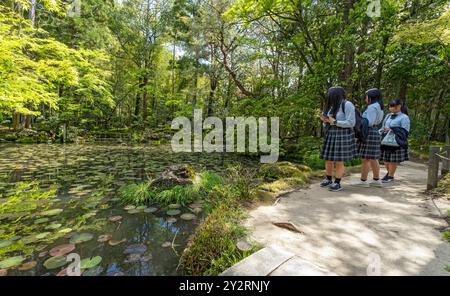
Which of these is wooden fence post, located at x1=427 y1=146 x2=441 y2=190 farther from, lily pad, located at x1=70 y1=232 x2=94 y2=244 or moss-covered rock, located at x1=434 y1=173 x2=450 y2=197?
lily pad, located at x1=70 y1=232 x2=94 y2=244

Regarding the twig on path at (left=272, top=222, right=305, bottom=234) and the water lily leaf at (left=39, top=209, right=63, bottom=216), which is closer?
the twig on path at (left=272, top=222, right=305, bottom=234)

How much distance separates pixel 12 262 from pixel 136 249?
1198mm

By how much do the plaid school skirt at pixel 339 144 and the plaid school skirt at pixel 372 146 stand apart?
0.36 meters

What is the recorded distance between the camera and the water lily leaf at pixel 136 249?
2819 millimetres

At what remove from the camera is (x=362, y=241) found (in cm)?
246

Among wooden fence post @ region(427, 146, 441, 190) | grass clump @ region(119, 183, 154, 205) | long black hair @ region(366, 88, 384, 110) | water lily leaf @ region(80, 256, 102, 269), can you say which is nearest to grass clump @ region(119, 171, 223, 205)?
grass clump @ region(119, 183, 154, 205)

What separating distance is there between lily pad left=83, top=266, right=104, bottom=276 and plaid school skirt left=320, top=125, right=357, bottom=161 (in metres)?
3.49

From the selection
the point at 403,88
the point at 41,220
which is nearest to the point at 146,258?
the point at 41,220

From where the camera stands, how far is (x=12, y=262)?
8.28 feet

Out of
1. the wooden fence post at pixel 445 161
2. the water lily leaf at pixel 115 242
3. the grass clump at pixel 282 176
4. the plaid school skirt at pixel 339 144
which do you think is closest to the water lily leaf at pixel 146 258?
the water lily leaf at pixel 115 242

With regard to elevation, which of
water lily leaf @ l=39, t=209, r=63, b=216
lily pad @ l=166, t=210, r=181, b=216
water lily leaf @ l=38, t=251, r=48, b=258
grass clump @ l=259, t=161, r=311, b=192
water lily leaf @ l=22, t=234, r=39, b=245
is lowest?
water lily leaf @ l=38, t=251, r=48, b=258

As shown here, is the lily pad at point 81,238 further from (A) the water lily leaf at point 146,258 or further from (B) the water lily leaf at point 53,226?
(A) the water lily leaf at point 146,258

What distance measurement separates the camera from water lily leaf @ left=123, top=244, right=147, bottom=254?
2.82 metres

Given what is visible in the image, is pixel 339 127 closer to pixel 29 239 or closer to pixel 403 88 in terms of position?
pixel 29 239
